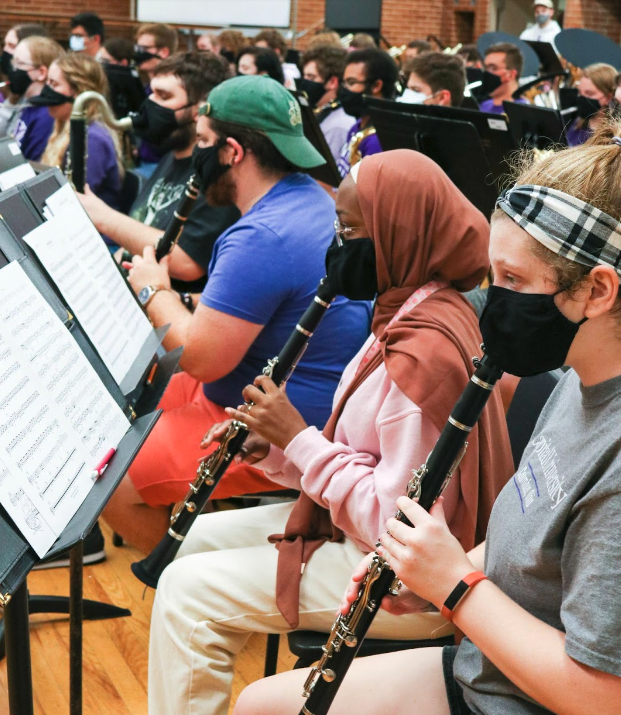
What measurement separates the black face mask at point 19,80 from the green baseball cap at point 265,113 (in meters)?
3.72

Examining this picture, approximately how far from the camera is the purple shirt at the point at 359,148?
14.2 ft

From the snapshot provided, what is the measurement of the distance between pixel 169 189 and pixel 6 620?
211 cm

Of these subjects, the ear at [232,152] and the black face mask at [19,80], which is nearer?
the ear at [232,152]

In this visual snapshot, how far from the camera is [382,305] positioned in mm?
1632

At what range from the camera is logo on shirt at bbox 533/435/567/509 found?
3.35 ft

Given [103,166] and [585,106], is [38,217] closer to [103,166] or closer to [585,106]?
[103,166]

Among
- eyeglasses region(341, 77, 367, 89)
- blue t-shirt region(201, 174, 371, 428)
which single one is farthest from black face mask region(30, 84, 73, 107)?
blue t-shirt region(201, 174, 371, 428)

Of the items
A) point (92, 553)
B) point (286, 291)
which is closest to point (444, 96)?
point (286, 291)

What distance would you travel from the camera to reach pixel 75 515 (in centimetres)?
121

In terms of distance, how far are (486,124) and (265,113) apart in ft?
4.76

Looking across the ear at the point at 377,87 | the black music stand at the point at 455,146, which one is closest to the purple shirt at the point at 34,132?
the ear at the point at 377,87

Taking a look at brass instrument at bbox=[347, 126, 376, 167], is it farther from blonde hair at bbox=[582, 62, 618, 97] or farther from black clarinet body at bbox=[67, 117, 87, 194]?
blonde hair at bbox=[582, 62, 618, 97]

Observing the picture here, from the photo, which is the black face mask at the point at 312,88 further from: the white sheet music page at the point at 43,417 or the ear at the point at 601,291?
the ear at the point at 601,291

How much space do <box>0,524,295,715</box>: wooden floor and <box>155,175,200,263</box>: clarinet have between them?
99 cm
